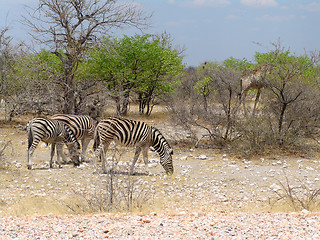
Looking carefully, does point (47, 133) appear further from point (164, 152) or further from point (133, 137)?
point (164, 152)

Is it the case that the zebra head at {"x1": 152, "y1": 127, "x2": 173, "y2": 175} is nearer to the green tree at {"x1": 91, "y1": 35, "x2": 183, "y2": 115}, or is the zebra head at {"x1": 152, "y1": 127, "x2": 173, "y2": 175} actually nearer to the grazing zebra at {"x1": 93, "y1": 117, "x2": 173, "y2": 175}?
the grazing zebra at {"x1": 93, "y1": 117, "x2": 173, "y2": 175}

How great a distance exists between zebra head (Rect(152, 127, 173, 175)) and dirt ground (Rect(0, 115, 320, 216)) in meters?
0.25

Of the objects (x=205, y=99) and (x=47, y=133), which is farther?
(x=205, y=99)

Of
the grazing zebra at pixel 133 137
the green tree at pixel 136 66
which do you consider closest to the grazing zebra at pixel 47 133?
the grazing zebra at pixel 133 137

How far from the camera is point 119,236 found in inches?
173

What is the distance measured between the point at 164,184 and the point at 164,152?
1100 millimetres

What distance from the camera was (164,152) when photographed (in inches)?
362

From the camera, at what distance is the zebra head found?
910 centimetres

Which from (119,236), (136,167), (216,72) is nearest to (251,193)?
(136,167)

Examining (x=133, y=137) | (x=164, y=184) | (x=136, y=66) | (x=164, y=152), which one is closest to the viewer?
(x=164, y=184)

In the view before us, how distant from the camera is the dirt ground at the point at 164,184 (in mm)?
6713

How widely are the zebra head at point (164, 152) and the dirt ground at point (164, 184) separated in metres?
0.25

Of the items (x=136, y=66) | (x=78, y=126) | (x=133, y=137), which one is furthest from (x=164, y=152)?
(x=136, y=66)

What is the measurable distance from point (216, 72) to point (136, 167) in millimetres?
6022
